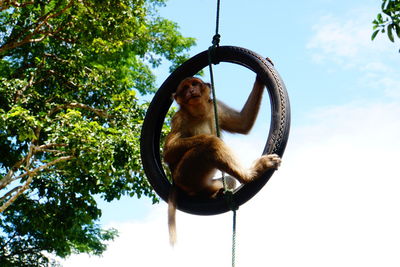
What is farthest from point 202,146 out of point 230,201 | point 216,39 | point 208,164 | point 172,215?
point 216,39

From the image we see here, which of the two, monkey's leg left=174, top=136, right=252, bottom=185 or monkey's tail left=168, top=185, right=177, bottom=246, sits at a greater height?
monkey's leg left=174, top=136, right=252, bottom=185

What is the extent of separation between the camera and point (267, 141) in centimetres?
338

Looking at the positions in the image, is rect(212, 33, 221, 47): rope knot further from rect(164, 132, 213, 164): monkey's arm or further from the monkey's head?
rect(164, 132, 213, 164): monkey's arm

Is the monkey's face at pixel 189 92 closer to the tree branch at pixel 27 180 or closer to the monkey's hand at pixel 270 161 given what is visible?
the monkey's hand at pixel 270 161

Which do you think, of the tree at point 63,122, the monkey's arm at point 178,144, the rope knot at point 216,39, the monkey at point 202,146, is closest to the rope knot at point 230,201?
the monkey at point 202,146

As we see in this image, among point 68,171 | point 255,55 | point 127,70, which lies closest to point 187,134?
point 255,55

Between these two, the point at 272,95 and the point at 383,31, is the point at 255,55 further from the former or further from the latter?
the point at 383,31

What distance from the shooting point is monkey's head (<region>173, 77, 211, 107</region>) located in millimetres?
4242

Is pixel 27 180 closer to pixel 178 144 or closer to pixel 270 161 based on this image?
pixel 178 144

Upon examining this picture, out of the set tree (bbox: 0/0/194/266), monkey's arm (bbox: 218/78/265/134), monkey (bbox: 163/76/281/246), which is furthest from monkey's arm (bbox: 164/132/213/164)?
tree (bbox: 0/0/194/266)

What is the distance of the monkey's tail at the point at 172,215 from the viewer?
3.70 meters

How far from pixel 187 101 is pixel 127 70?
11.6m

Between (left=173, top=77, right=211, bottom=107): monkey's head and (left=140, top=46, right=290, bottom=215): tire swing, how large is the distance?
240mm

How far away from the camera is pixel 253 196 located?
3318 mm
